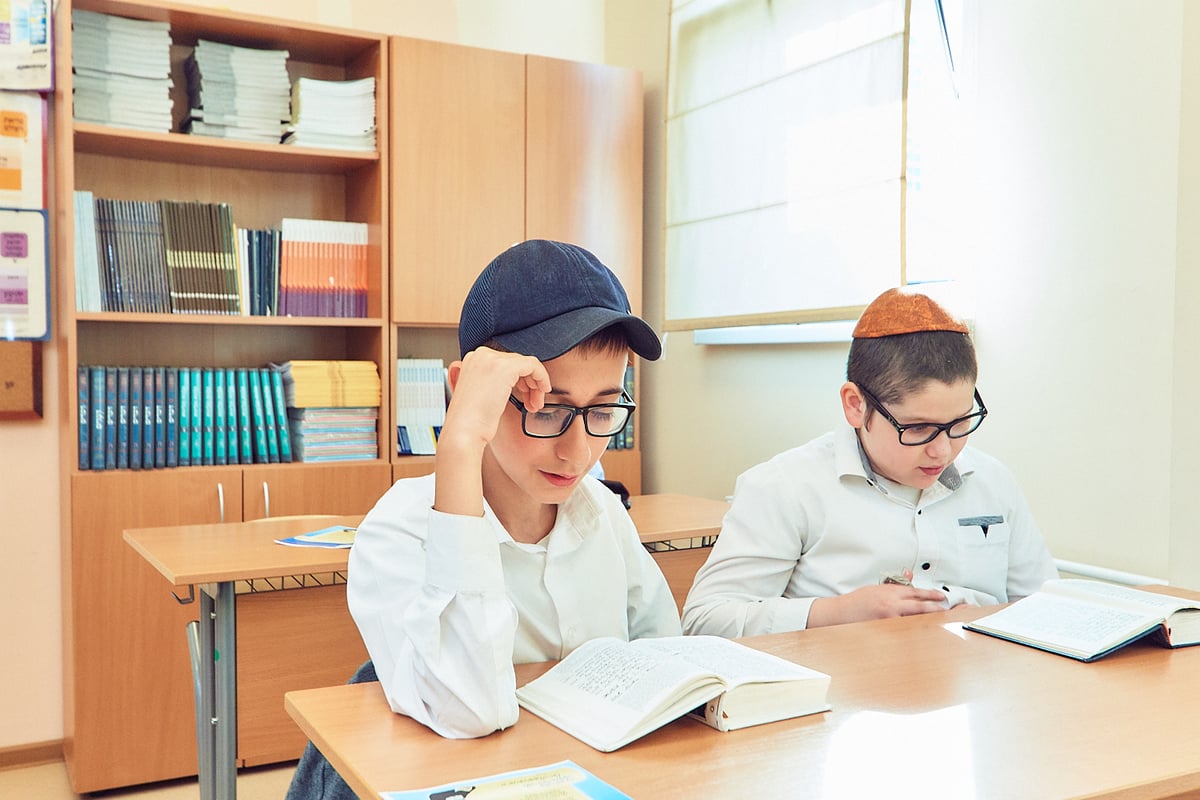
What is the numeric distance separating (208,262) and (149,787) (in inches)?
62.5

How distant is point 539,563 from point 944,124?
1.99 metres

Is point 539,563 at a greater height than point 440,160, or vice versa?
point 440,160

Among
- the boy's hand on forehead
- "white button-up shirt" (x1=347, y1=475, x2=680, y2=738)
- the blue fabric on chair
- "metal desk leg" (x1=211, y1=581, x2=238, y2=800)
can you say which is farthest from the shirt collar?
"metal desk leg" (x1=211, y1=581, x2=238, y2=800)

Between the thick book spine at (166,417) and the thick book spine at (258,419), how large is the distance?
0.74ft

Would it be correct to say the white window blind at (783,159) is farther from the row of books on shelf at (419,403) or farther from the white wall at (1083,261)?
the row of books on shelf at (419,403)

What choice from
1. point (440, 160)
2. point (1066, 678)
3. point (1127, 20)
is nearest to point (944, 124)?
point (1127, 20)

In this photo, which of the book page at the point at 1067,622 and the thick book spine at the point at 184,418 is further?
the thick book spine at the point at 184,418

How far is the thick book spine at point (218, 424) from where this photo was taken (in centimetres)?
328

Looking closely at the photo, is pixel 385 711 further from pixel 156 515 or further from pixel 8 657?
pixel 8 657

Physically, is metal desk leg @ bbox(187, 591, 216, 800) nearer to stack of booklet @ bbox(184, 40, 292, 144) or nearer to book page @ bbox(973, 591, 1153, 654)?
book page @ bbox(973, 591, 1153, 654)

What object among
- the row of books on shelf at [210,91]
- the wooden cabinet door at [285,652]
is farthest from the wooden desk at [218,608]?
the row of books on shelf at [210,91]

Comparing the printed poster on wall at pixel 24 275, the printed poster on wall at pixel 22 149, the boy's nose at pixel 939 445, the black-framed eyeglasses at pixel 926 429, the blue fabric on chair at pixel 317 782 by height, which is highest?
the printed poster on wall at pixel 22 149

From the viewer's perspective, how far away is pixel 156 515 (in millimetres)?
3133

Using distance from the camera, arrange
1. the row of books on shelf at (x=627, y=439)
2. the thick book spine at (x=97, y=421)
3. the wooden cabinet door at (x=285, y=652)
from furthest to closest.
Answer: the row of books on shelf at (x=627, y=439) → the thick book spine at (x=97, y=421) → the wooden cabinet door at (x=285, y=652)
